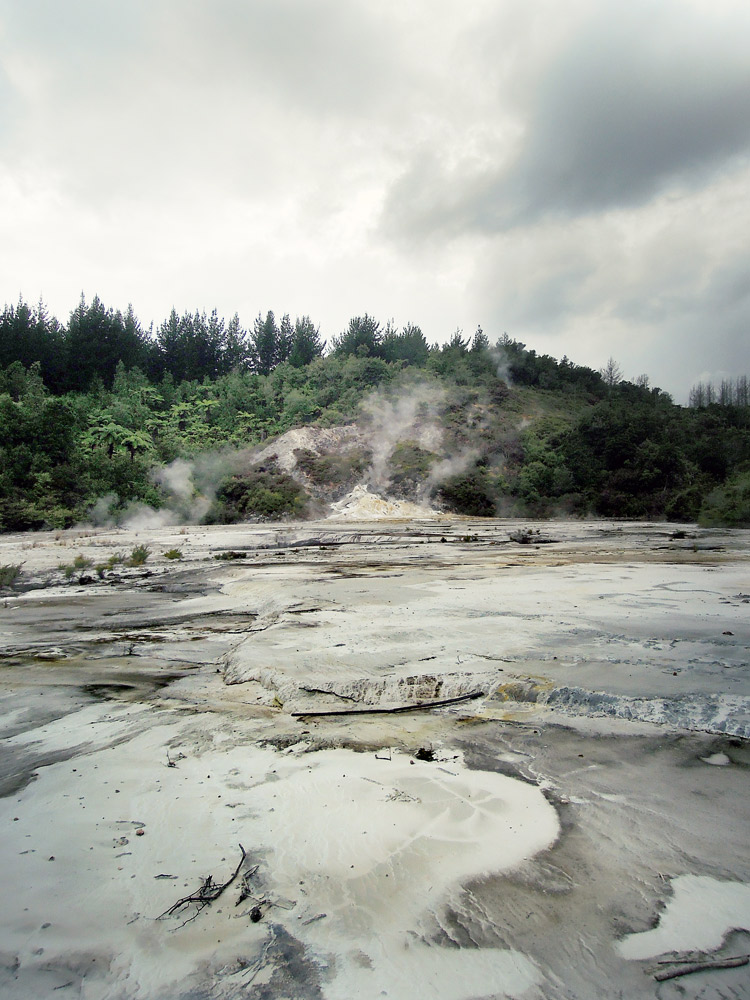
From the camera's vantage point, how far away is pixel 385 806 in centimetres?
295

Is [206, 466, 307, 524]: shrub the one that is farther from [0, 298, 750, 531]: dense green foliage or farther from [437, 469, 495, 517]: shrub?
[437, 469, 495, 517]: shrub

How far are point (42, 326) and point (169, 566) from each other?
42.0 metres

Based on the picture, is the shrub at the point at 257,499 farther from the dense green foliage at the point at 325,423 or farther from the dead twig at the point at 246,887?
the dead twig at the point at 246,887

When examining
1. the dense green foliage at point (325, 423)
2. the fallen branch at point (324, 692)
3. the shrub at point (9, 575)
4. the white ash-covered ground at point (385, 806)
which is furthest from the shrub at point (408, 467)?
the fallen branch at point (324, 692)

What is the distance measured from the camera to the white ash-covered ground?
197 centimetres

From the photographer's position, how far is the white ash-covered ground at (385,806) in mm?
1973

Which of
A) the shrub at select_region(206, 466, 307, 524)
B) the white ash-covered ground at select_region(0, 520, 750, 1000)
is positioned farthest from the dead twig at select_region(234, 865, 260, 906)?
the shrub at select_region(206, 466, 307, 524)

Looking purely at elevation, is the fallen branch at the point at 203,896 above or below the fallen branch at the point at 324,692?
above

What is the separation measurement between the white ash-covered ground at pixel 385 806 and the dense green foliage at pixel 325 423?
21.6 metres

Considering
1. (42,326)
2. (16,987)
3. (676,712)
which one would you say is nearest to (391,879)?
(16,987)

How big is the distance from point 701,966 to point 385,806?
1.49 meters

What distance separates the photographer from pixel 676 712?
155 inches

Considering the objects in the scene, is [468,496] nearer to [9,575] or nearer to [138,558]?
[138,558]

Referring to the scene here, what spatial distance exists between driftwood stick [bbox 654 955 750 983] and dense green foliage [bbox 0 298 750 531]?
2440cm
